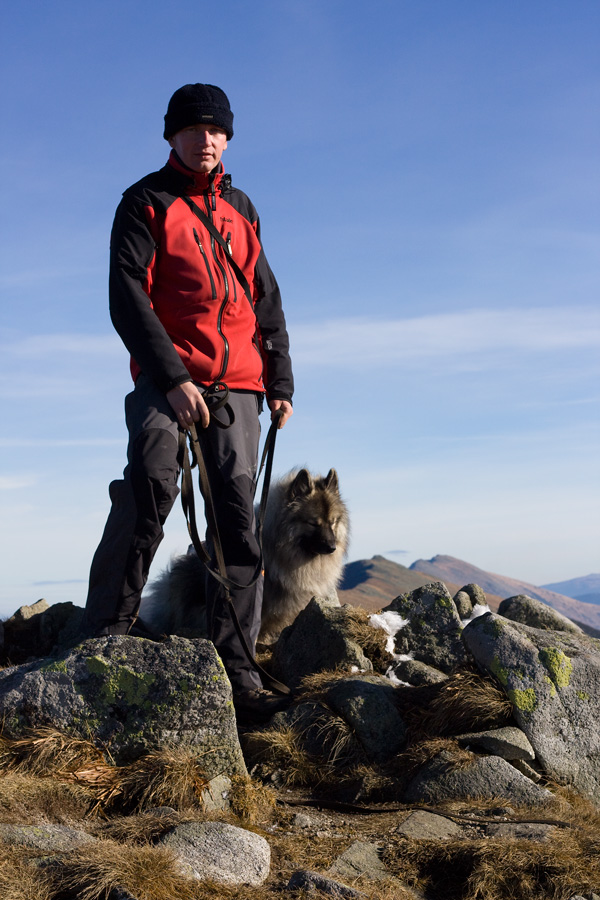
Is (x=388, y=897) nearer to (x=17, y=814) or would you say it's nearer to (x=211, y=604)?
(x=17, y=814)

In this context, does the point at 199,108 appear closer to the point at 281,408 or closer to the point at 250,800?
the point at 281,408

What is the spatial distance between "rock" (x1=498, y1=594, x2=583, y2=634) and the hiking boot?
3.09 meters

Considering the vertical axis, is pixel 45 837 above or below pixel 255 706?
below

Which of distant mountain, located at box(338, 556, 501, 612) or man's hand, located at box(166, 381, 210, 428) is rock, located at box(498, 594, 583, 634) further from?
distant mountain, located at box(338, 556, 501, 612)

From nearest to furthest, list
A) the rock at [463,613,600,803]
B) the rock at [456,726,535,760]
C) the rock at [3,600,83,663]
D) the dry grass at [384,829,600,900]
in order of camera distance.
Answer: the dry grass at [384,829,600,900] < the rock at [456,726,535,760] < the rock at [463,613,600,803] < the rock at [3,600,83,663]

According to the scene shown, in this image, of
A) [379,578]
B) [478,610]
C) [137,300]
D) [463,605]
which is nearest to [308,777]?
[137,300]

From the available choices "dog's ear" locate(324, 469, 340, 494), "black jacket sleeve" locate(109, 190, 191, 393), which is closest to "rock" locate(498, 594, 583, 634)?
"dog's ear" locate(324, 469, 340, 494)

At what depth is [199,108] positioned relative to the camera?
5012 mm

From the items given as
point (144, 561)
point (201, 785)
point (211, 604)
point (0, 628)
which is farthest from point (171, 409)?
point (0, 628)

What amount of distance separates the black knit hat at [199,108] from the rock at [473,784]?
4123 mm

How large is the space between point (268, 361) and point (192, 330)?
0.88 metres

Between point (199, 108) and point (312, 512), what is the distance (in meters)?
4.10

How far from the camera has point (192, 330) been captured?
5.02 metres

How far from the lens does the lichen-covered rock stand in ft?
13.3
